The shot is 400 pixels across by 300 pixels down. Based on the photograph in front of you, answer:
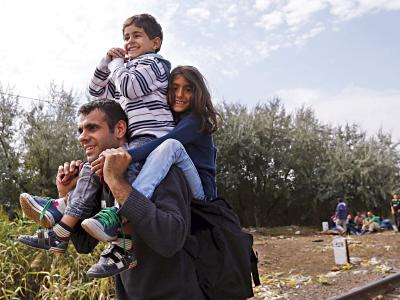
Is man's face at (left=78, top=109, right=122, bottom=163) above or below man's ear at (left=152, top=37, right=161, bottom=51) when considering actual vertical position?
below

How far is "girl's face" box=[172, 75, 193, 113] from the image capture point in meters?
2.17

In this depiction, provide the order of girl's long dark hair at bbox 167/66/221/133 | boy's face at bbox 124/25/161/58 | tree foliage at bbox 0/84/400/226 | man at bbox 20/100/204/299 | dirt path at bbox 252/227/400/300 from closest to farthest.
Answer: man at bbox 20/100/204/299, girl's long dark hair at bbox 167/66/221/133, boy's face at bbox 124/25/161/58, dirt path at bbox 252/227/400/300, tree foliage at bbox 0/84/400/226

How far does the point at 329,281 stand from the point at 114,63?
20.6 feet

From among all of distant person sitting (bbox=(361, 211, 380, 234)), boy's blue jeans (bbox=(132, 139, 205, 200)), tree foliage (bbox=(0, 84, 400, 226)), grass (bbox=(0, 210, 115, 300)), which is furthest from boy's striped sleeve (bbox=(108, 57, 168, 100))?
tree foliage (bbox=(0, 84, 400, 226))

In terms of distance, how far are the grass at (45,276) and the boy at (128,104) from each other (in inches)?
116

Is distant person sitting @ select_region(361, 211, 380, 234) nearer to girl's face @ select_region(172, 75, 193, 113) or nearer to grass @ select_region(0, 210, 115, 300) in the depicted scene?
grass @ select_region(0, 210, 115, 300)

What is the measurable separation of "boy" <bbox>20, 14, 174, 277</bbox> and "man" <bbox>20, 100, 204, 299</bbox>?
87mm

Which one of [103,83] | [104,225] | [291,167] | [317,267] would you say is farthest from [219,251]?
[291,167]

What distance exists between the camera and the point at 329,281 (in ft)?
24.5

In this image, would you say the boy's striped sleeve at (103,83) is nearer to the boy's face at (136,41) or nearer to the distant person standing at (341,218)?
the boy's face at (136,41)

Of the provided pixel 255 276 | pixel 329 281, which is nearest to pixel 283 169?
pixel 329 281

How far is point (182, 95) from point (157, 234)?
0.79 meters

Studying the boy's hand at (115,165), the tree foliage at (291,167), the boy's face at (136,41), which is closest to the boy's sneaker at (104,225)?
the boy's hand at (115,165)

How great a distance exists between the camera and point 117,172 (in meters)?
1.76
